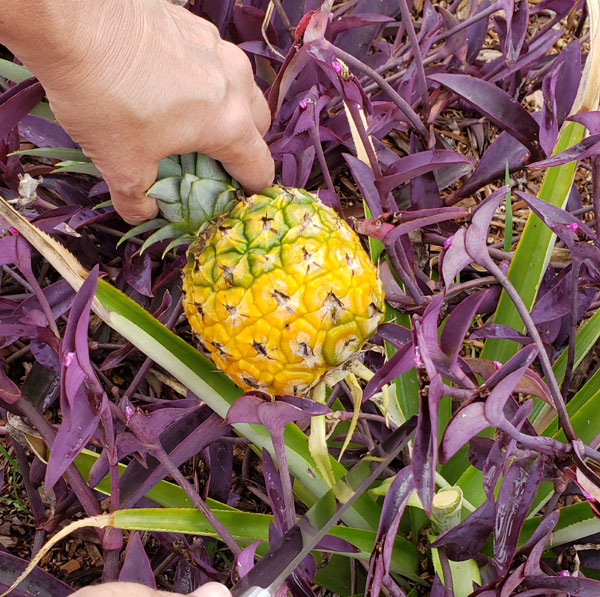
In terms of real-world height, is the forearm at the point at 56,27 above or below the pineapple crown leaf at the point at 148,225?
above

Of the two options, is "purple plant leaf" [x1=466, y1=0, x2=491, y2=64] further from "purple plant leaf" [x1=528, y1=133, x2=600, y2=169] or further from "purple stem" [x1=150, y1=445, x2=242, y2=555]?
"purple stem" [x1=150, y1=445, x2=242, y2=555]

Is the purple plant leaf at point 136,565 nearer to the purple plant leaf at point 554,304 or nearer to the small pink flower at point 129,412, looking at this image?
the small pink flower at point 129,412

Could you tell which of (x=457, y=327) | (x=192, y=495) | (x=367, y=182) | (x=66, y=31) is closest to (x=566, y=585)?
(x=457, y=327)

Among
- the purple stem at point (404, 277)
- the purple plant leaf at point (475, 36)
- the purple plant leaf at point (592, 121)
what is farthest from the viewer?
the purple plant leaf at point (475, 36)

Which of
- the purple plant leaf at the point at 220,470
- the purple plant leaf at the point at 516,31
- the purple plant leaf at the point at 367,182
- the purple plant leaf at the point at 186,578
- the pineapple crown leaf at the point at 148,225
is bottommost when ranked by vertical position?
the purple plant leaf at the point at 186,578

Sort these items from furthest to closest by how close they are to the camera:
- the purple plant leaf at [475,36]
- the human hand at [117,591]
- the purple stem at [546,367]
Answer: the purple plant leaf at [475,36] < the purple stem at [546,367] < the human hand at [117,591]

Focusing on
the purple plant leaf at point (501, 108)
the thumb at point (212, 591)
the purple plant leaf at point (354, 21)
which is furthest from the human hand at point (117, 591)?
the purple plant leaf at point (354, 21)
